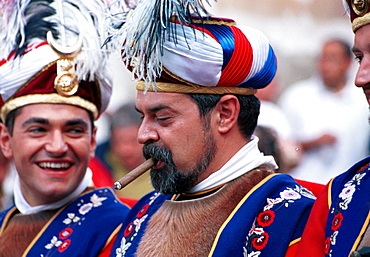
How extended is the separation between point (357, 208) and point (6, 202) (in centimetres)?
475

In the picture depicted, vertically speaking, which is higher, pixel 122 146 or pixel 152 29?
pixel 152 29

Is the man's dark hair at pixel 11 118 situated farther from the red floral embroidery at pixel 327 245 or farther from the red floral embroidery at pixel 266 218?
the red floral embroidery at pixel 327 245

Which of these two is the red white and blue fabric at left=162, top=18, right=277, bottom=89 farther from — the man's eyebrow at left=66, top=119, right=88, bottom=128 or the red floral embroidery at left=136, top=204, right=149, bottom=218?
the man's eyebrow at left=66, top=119, right=88, bottom=128

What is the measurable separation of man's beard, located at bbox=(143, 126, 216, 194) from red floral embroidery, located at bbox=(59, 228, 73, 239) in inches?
36.0

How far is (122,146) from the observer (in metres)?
6.43

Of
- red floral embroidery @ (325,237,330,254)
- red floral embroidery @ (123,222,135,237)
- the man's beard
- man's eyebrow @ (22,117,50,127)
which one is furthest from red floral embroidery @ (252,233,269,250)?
man's eyebrow @ (22,117,50,127)

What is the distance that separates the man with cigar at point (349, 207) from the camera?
246 centimetres

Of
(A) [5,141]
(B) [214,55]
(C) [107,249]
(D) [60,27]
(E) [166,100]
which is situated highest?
(D) [60,27]

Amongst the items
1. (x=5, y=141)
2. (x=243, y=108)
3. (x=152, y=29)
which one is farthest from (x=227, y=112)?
(x=5, y=141)

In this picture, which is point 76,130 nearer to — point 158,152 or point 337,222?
point 158,152

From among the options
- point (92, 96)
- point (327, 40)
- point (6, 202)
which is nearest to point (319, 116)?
point (327, 40)

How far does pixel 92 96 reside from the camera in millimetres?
4090

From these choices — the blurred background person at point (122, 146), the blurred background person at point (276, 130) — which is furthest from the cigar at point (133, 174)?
the blurred background person at point (122, 146)

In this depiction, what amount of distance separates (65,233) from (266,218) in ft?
4.54
